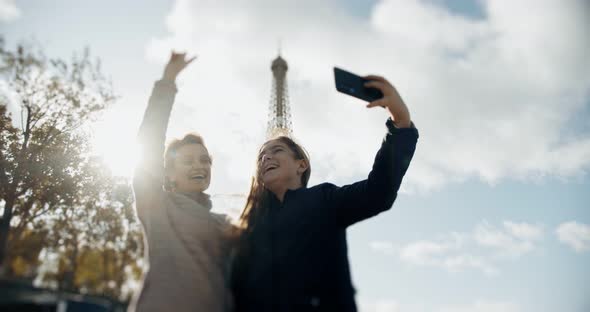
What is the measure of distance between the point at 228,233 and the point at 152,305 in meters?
0.58

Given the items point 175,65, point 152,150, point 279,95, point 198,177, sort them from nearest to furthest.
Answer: point 152,150 < point 175,65 < point 198,177 < point 279,95

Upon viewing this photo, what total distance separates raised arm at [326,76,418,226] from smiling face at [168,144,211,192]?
42.7 inches

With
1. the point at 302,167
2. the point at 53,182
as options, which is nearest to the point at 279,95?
the point at 53,182

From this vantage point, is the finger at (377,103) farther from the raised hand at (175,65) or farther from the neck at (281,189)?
the raised hand at (175,65)

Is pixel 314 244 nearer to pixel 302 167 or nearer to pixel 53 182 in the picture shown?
pixel 302 167

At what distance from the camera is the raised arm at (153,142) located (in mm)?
2363

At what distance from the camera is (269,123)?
33781mm

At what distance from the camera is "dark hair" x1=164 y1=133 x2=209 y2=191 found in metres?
2.90

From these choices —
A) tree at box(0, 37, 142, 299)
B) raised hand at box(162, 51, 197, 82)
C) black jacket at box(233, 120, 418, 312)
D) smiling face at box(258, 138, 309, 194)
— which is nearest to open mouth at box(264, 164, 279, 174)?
smiling face at box(258, 138, 309, 194)

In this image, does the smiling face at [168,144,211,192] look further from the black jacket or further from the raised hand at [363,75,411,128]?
the raised hand at [363,75,411,128]

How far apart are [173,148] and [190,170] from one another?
0.86ft

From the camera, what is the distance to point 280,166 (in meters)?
2.94

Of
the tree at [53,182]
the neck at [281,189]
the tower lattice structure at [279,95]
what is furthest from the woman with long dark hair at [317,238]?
the tower lattice structure at [279,95]

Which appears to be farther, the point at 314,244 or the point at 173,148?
the point at 173,148
